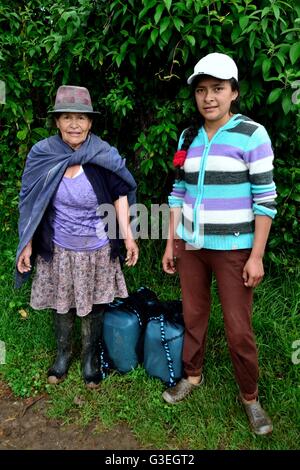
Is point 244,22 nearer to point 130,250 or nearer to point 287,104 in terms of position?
point 287,104

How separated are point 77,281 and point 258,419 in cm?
125

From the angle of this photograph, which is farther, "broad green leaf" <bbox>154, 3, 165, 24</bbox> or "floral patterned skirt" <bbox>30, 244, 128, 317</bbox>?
"floral patterned skirt" <bbox>30, 244, 128, 317</bbox>

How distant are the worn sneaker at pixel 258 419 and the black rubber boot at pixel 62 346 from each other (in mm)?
1154

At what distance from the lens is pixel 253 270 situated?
2.13 meters

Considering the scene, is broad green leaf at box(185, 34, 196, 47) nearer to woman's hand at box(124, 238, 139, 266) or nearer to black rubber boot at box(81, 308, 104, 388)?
woman's hand at box(124, 238, 139, 266)

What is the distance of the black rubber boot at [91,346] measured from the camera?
2.77m

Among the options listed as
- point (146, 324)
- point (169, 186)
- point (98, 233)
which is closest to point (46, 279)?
point (98, 233)

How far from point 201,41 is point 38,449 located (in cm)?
240

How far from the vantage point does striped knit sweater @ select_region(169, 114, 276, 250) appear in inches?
80.0

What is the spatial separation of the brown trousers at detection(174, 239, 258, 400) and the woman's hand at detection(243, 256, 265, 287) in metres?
0.04

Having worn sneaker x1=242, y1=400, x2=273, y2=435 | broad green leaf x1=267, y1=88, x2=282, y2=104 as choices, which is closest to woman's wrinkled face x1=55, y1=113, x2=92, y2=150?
broad green leaf x1=267, y1=88, x2=282, y2=104

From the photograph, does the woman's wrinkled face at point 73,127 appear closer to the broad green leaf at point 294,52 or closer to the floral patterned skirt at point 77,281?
the floral patterned skirt at point 77,281

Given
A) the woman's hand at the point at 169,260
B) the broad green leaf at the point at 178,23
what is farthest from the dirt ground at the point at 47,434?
the broad green leaf at the point at 178,23

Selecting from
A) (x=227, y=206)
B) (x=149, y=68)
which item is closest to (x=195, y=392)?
(x=227, y=206)
